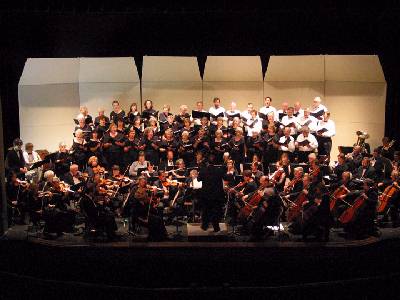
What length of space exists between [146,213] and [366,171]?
4591 millimetres

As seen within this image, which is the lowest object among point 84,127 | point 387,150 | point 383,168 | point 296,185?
point 296,185

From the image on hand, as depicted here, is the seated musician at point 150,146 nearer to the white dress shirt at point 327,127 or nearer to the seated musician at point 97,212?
the seated musician at point 97,212

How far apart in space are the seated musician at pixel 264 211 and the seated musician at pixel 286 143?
116 inches

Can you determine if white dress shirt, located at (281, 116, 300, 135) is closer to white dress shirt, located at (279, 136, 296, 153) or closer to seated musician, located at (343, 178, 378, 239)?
white dress shirt, located at (279, 136, 296, 153)

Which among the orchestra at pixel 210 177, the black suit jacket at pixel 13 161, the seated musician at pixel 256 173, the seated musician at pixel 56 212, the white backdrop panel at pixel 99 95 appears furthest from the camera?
the white backdrop panel at pixel 99 95

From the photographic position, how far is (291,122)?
15.3 m

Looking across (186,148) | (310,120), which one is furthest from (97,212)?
(310,120)

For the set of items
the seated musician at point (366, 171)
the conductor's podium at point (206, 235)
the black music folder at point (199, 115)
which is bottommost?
the conductor's podium at point (206, 235)

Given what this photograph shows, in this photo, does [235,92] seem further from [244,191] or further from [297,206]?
[297,206]

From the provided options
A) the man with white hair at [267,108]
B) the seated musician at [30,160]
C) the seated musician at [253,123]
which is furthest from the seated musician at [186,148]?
the seated musician at [30,160]

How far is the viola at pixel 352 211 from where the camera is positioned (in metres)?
11.9

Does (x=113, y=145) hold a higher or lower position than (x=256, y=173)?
higher

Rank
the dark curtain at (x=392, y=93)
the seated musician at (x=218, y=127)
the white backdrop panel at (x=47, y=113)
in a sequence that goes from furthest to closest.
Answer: the dark curtain at (x=392, y=93) < the white backdrop panel at (x=47, y=113) < the seated musician at (x=218, y=127)

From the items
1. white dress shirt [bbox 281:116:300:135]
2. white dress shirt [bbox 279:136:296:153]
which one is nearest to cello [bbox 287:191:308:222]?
white dress shirt [bbox 279:136:296:153]
